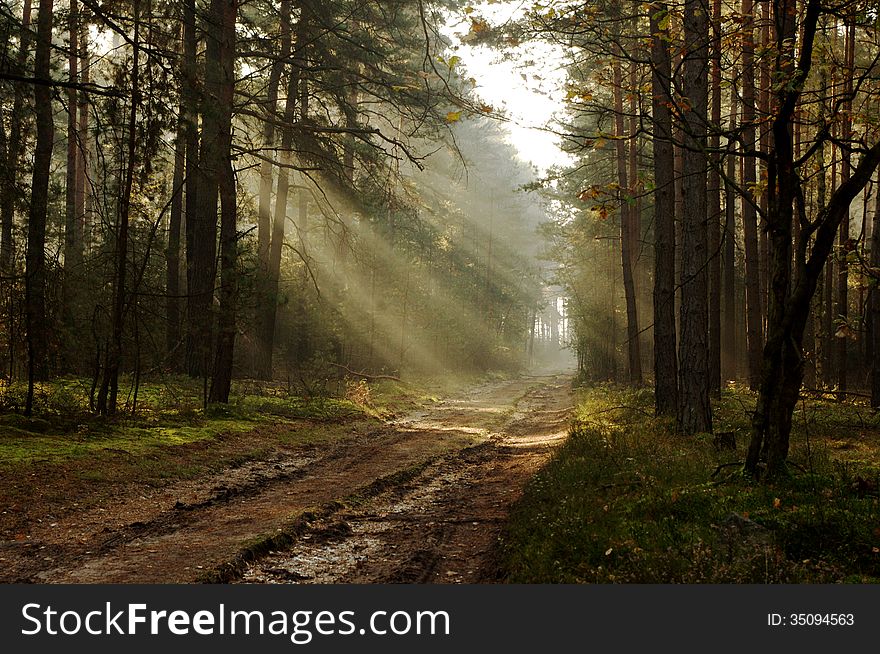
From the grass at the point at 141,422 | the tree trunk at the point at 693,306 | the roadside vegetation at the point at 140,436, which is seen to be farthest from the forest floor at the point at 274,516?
the tree trunk at the point at 693,306

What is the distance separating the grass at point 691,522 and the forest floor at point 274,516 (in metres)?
0.61

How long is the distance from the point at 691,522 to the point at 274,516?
14.2ft

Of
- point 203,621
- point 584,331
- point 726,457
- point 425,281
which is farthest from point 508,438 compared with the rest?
point 425,281

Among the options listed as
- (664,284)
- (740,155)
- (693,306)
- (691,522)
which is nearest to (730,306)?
(664,284)

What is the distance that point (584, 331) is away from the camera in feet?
112

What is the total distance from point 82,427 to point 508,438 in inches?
341

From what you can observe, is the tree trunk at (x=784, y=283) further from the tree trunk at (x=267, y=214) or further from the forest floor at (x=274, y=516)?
the tree trunk at (x=267, y=214)

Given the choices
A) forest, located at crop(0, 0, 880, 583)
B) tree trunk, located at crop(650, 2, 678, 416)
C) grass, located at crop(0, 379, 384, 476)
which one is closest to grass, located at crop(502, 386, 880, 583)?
forest, located at crop(0, 0, 880, 583)

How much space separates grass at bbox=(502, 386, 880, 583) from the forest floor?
Answer: 61cm

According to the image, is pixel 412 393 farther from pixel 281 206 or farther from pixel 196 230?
pixel 196 230

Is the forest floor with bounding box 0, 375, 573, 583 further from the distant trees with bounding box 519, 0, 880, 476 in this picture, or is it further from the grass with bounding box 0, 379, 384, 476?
the distant trees with bounding box 519, 0, 880, 476

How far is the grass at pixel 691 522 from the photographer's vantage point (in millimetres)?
5051

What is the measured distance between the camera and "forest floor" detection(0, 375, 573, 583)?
570 cm

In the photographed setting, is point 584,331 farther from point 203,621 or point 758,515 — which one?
point 203,621
